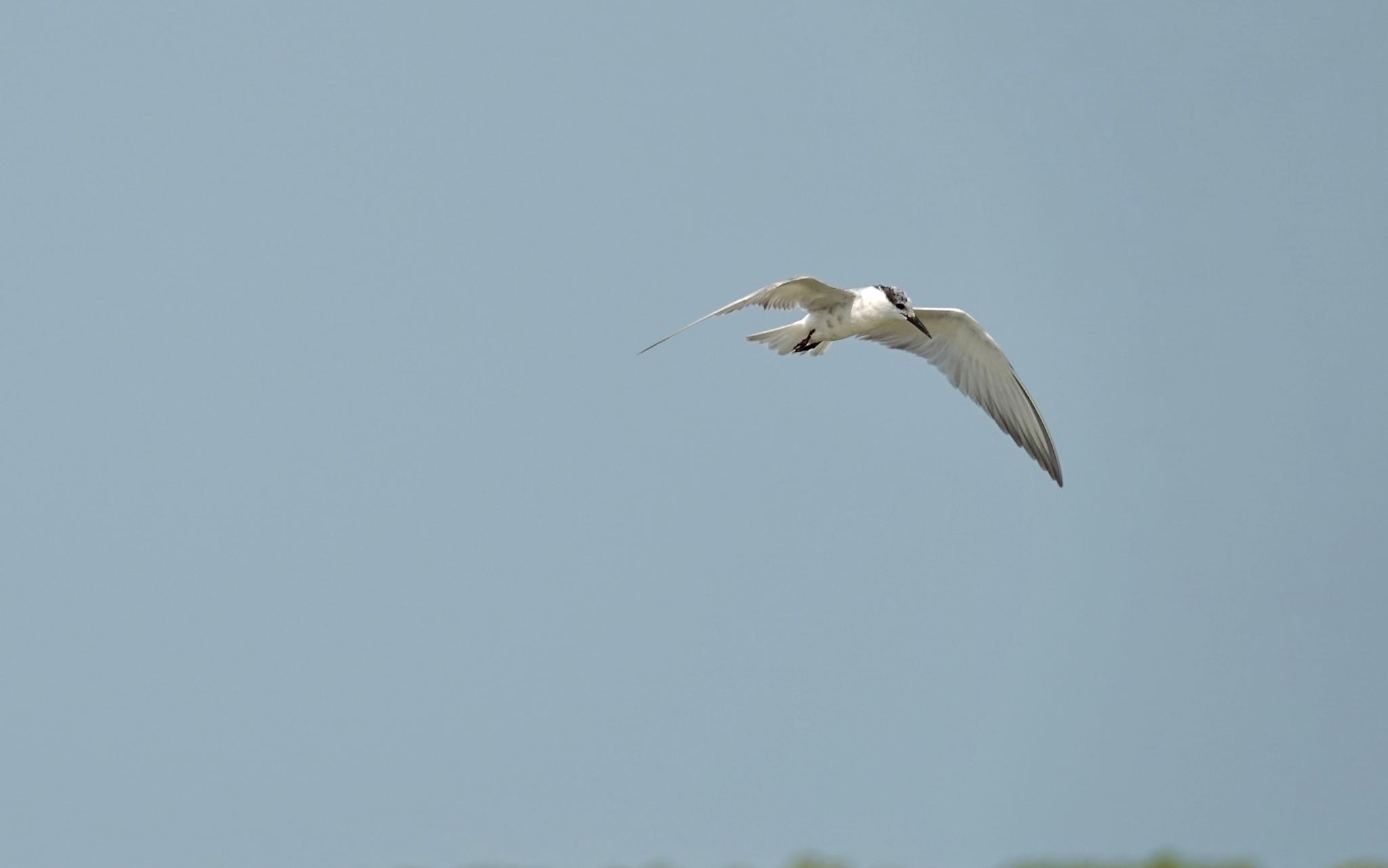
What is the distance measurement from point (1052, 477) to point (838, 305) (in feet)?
12.5

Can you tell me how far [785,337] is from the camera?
20.9 m

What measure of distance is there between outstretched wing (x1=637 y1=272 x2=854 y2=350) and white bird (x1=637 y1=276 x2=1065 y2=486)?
1cm

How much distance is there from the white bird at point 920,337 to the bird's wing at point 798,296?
11 millimetres

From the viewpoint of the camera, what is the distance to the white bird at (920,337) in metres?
20.2

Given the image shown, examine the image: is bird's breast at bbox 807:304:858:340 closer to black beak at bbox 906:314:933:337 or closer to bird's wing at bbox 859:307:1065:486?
black beak at bbox 906:314:933:337

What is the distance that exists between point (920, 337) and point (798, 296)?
2.67 m

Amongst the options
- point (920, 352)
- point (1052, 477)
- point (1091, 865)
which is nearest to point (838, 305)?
point (920, 352)

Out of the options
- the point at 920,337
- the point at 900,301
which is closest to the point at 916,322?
the point at 900,301

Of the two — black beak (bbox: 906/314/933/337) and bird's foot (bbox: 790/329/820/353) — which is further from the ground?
black beak (bbox: 906/314/933/337)

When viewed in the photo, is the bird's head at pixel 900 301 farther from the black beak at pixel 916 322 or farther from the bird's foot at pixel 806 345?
the bird's foot at pixel 806 345

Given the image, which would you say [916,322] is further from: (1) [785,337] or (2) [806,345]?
(1) [785,337]

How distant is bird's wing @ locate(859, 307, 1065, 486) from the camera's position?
70.9ft

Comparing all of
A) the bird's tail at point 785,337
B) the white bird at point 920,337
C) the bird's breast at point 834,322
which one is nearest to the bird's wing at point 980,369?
the white bird at point 920,337

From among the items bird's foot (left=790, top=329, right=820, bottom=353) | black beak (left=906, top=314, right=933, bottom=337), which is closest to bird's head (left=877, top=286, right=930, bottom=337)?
black beak (left=906, top=314, right=933, bottom=337)
